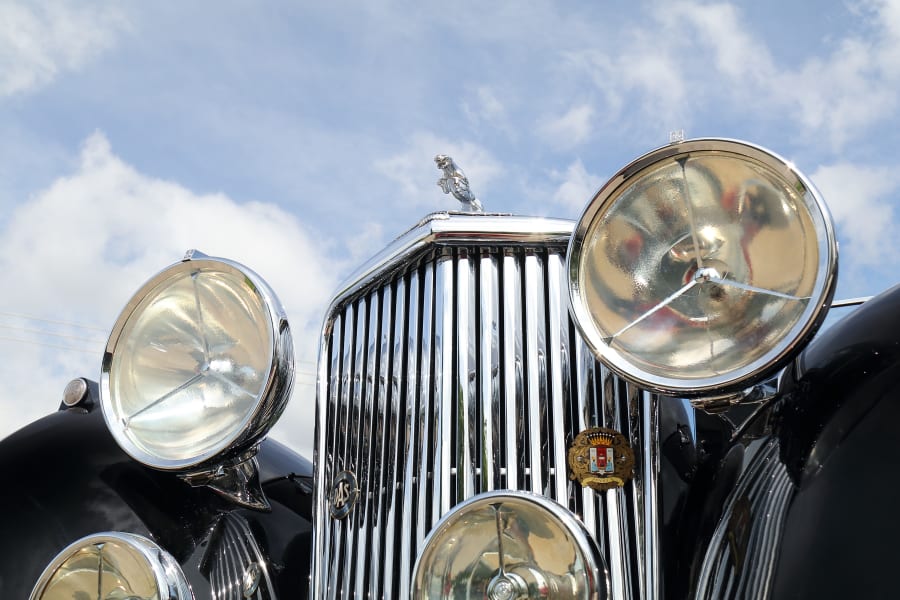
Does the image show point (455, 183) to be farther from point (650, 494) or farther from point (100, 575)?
point (100, 575)

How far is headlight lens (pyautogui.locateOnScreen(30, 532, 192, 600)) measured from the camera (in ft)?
6.82

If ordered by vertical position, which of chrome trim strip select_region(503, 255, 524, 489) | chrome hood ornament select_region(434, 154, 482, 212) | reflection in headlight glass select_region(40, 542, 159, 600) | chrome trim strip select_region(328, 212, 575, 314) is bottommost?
reflection in headlight glass select_region(40, 542, 159, 600)

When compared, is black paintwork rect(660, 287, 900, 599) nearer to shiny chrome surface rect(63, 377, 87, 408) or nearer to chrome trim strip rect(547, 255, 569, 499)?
chrome trim strip rect(547, 255, 569, 499)

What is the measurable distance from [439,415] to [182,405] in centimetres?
72

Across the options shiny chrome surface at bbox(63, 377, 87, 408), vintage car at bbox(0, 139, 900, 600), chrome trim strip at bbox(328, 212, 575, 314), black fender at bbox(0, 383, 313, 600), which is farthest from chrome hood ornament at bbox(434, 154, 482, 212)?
shiny chrome surface at bbox(63, 377, 87, 408)

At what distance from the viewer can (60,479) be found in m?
2.50

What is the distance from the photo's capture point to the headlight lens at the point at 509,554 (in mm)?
1653

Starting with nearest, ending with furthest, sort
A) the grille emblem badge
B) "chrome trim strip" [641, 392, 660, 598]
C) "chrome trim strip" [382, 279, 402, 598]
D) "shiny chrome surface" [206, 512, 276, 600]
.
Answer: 1. "chrome trim strip" [641, 392, 660, 598]
2. "chrome trim strip" [382, 279, 402, 598]
3. the grille emblem badge
4. "shiny chrome surface" [206, 512, 276, 600]

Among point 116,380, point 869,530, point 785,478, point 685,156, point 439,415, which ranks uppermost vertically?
point 685,156

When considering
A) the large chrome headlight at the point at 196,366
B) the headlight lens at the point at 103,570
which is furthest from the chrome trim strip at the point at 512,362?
the headlight lens at the point at 103,570

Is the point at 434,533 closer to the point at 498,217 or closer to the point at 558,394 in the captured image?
the point at 558,394

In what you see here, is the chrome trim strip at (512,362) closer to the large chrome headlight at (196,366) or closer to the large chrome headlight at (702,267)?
the large chrome headlight at (702,267)

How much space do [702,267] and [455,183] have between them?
3.64ft

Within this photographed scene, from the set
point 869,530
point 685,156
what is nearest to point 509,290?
point 685,156
